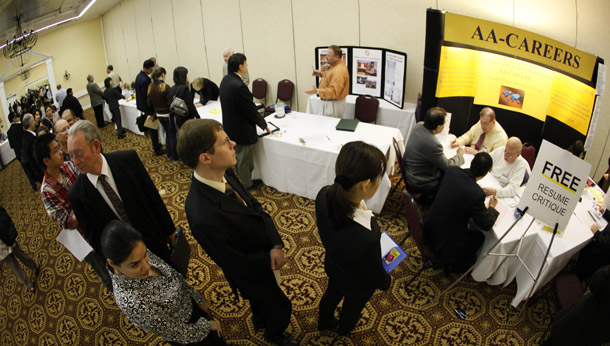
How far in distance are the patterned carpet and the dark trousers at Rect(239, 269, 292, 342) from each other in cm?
31

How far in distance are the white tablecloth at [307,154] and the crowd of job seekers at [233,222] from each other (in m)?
0.59

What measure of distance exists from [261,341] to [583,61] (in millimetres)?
4053

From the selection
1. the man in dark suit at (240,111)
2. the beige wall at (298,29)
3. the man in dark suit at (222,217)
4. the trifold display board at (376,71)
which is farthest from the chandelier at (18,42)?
the man in dark suit at (222,217)

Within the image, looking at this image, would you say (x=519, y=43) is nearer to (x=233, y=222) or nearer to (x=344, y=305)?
(x=344, y=305)

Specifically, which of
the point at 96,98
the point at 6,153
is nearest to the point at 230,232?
the point at 6,153

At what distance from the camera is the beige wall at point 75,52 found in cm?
801

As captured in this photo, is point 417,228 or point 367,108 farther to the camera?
point 367,108

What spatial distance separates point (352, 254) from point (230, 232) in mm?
673

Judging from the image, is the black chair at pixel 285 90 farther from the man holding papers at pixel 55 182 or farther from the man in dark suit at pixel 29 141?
the man holding papers at pixel 55 182

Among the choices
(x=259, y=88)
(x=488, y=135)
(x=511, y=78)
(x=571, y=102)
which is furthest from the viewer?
(x=259, y=88)

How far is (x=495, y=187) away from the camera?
10.3 ft

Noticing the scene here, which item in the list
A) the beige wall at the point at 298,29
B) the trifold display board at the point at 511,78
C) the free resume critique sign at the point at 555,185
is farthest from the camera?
the beige wall at the point at 298,29

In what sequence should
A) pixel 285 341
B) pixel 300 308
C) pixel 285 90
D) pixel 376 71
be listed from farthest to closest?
pixel 285 90, pixel 376 71, pixel 300 308, pixel 285 341

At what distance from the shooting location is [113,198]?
2314mm
